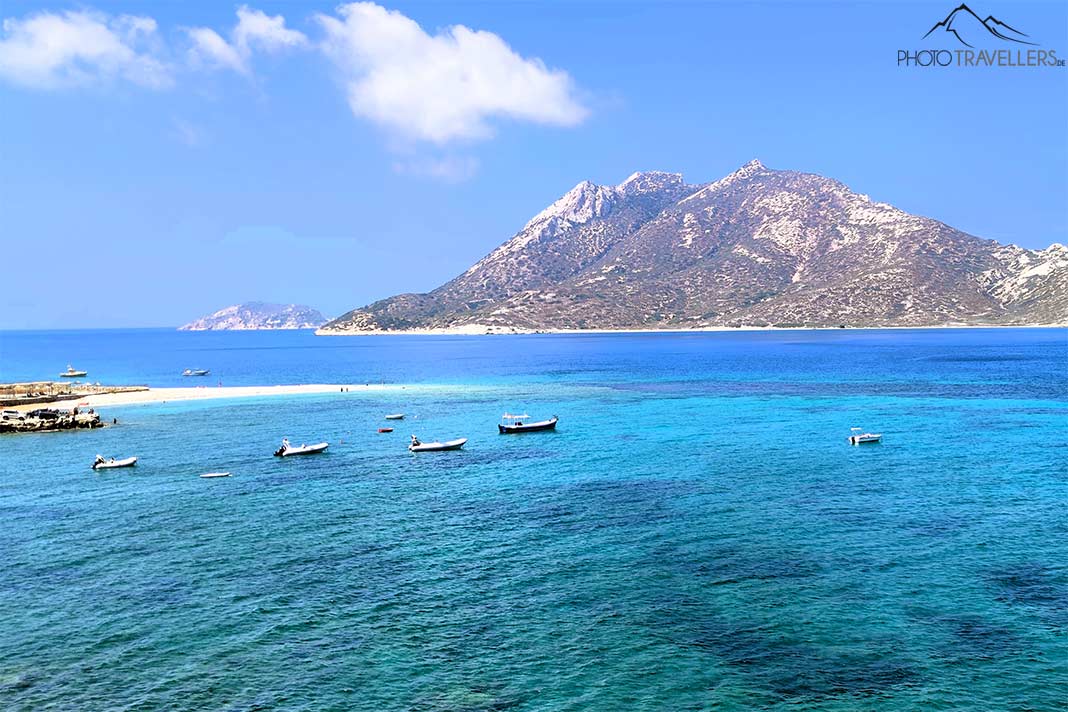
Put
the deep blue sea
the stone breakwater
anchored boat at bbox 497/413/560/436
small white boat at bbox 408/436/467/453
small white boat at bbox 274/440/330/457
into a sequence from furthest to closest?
the stone breakwater
anchored boat at bbox 497/413/560/436
small white boat at bbox 408/436/467/453
small white boat at bbox 274/440/330/457
the deep blue sea

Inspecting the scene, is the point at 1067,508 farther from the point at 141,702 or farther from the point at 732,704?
the point at 141,702

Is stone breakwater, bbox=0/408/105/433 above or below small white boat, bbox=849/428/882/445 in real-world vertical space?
above

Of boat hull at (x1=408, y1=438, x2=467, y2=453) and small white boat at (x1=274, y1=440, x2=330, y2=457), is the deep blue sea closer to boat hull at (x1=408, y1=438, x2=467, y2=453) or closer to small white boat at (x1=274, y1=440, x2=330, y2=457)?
boat hull at (x1=408, y1=438, x2=467, y2=453)

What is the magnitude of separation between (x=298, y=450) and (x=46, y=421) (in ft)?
189

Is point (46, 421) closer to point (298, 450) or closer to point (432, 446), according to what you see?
point (298, 450)

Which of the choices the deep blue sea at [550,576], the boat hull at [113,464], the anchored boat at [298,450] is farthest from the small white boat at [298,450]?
the boat hull at [113,464]

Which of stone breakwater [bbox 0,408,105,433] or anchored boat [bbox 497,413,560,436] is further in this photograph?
stone breakwater [bbox 0,408,105,433]

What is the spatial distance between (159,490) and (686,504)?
51.2 metres

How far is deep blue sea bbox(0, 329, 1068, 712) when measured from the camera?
35.0 metres

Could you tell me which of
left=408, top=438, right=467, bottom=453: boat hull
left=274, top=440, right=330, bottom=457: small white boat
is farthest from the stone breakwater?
left=408, top=438, right=467, bottom=453: boat hull

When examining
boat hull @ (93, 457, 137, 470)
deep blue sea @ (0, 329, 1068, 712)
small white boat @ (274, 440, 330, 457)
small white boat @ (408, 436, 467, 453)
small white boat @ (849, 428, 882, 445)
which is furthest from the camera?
small white boat @ (408, 436, 467, 453)

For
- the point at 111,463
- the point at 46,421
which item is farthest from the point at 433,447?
the point at 46,421

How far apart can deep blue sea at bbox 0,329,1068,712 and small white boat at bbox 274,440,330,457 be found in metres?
2.57

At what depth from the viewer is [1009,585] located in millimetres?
44812
